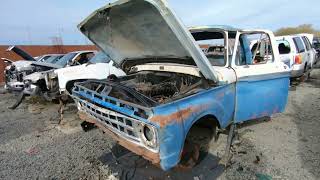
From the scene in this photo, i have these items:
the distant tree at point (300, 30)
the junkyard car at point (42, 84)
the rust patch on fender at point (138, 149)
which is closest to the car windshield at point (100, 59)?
the junkyard car at point (42, 84)

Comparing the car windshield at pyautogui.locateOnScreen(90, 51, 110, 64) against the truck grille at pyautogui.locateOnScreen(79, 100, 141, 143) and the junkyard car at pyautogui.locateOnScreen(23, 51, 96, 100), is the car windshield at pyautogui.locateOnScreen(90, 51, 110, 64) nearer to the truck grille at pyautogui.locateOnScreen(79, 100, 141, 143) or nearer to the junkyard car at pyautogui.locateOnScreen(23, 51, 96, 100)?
the junkyard car at pyautogui.locateOnScreen(23, 51, 96, 100)

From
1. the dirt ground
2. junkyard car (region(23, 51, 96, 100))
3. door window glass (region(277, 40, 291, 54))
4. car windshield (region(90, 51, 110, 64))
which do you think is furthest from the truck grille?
door window glass (region(277, 40, 291, 54))

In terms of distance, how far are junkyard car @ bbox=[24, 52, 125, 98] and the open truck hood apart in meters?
2.83

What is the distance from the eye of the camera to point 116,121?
352cm

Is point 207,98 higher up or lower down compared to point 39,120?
higher up

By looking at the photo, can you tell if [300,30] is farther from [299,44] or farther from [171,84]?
[171,84]

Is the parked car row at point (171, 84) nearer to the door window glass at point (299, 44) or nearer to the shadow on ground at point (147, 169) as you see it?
the shadow on ground at point (147, 169)

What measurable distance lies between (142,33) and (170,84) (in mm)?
882

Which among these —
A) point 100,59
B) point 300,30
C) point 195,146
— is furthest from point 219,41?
point 300,30

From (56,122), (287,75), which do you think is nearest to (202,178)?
(287,75)

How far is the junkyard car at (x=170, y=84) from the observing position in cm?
321

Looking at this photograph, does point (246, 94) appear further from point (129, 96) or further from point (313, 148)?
point (129, 96)

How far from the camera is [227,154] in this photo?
439 centimetres

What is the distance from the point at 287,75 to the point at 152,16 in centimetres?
297
